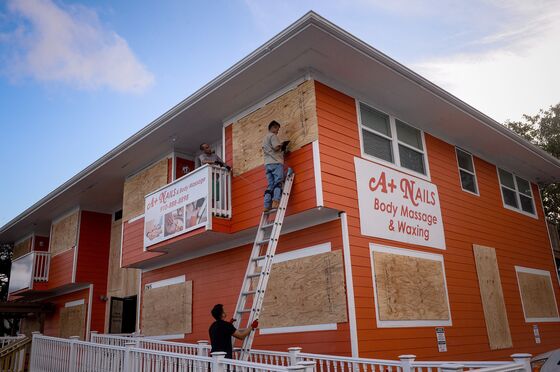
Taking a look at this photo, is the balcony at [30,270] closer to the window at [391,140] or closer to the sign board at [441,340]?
the window at [391,140]

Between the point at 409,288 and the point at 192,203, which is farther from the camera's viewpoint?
the point at 192,203

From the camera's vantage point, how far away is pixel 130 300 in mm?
16438

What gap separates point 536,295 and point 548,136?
1700cm

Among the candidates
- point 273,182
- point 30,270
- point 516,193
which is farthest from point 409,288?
point 30,270

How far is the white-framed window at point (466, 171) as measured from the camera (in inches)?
535

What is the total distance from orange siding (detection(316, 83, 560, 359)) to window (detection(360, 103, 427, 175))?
42 cm

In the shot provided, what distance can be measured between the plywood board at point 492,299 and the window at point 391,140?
3134 millimetres

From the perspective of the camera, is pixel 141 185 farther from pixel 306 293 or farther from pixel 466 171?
pixel 466 171

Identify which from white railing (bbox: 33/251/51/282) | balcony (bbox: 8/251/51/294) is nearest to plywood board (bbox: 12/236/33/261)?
balcony (bbox: 8/251/51/294)

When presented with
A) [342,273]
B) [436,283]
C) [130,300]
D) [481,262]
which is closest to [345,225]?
[342,273]

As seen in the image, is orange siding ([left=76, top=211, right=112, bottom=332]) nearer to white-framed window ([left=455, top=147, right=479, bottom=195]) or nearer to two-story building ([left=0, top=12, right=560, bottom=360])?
two-story building ([left=0, top=12, right=560, bottom=360])

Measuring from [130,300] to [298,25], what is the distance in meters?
12.2

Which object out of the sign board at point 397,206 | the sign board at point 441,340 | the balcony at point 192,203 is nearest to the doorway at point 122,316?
the balcony at point 192,203

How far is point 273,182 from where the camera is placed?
30.6ft
